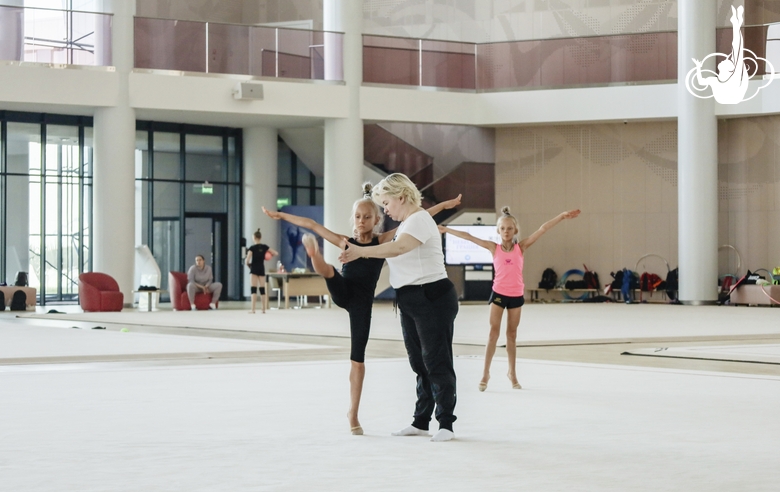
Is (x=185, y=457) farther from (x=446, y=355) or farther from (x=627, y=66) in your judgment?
(x=627, y=66)

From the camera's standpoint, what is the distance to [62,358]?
1052 cm

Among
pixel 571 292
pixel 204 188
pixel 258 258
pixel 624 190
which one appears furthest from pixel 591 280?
pixel 204 188

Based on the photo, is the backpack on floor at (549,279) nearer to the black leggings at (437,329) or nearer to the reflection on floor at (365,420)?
the reflection on floor at (365,420)

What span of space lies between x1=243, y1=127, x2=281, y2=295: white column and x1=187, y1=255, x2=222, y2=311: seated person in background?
12.5 ft

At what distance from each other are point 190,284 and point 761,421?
17753mm

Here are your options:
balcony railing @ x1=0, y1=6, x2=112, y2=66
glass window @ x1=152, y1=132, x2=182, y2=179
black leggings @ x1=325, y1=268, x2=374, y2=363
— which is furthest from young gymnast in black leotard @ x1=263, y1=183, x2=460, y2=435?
glass window @ x1=152, y1=132, x2=182, y2=179

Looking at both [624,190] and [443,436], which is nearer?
[443,436]

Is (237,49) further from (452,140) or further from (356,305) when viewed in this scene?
(356,305)

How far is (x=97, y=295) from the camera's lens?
2139 centimetres

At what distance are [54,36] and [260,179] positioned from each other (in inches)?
278

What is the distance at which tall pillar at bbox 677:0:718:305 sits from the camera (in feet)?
78.0

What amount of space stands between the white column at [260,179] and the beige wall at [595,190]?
6042 millimetres

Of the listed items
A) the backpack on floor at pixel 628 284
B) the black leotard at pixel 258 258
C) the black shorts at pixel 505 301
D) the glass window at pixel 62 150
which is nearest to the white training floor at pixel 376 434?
the black shorts at pixel 505 301

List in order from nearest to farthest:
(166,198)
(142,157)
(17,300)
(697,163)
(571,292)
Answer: (17,300) → (697,163) → (142,157) → (166,198) → (571,292)
